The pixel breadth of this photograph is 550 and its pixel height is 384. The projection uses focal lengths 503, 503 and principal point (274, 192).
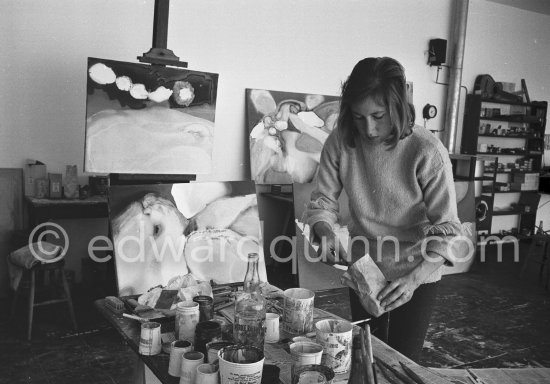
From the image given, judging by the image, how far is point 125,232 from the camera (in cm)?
241

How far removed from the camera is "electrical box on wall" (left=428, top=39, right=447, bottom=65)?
574cm

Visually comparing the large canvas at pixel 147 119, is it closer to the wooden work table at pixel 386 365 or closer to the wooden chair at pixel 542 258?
the wooden work table at pixel 386 365

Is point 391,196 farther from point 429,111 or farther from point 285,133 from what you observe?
point 429,111

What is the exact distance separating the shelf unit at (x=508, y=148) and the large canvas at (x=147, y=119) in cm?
370

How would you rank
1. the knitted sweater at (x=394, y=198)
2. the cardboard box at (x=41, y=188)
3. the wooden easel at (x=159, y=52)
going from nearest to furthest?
the knitted sweater at (x=394, y=198)
the wooden easel at (x=159, y=52)
the cardboard box at (x=41, y=188)

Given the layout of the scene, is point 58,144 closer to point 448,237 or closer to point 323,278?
point 323,278

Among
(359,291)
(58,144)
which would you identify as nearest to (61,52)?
(58,144)

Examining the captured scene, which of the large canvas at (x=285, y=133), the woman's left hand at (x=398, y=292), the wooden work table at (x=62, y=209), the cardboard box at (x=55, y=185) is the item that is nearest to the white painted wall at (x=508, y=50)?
the large canvas at (x=285, y=133)

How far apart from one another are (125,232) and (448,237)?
1.53 m

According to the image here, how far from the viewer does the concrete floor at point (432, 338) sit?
110 inches

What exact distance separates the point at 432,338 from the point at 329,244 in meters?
2.17

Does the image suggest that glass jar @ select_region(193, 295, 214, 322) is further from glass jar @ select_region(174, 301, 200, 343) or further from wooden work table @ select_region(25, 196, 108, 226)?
wooden work table @ select_region(25, 196, 108, 226)

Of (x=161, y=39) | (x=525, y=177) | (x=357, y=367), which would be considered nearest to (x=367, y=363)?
(x=357, y=367)

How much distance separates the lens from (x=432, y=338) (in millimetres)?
3471
